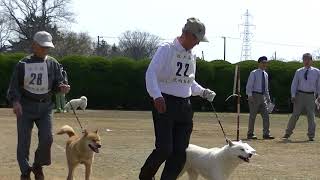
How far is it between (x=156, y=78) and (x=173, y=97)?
33 cm

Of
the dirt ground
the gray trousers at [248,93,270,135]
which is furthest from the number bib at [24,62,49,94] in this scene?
the gray trousers at [248,93,270,135]

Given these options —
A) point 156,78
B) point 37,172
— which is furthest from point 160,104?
point 37,172

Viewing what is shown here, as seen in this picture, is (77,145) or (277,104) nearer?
(77,145)

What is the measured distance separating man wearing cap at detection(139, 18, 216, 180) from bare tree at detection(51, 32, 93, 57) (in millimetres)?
57375

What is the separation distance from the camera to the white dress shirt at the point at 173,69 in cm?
625

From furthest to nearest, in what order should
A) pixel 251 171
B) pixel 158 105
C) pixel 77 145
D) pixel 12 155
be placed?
pixel 12 155 < pixel 251 171 < pixel 77 145 < pixel 158 105

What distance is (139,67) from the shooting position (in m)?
32.2

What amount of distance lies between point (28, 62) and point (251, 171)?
12.4ft

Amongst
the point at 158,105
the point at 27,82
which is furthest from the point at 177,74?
the point at 27,82

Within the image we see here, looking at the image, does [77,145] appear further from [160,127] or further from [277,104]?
[277,104]

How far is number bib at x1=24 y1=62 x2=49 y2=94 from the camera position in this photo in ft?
24.1

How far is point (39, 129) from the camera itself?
24.4 feet

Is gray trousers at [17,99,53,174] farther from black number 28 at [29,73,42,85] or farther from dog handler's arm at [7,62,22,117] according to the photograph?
black number 28 at [29,73,42,85]

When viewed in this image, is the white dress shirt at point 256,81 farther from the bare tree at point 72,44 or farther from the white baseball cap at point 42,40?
the bare tree at point 72,44
